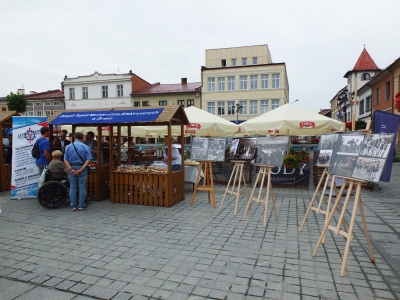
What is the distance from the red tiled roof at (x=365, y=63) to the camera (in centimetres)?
4433

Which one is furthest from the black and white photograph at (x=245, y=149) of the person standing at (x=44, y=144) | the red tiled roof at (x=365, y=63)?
the red tiled roof at (x=365, y=63)

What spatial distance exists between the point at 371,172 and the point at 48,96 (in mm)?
50835

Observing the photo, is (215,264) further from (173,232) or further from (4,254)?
(4,254)

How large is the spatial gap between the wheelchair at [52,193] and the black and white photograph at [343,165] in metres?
5.86

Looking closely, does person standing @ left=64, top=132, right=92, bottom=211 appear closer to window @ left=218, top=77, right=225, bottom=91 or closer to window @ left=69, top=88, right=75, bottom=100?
window @ left=218, top=77, right=225, bottom=91

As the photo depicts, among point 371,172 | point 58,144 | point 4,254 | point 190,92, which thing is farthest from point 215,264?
point 190,92

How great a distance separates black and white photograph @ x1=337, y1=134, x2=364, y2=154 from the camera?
153 inches

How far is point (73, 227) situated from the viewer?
17.4ft

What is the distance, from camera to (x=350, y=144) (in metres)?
4.02

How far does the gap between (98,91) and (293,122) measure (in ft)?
131

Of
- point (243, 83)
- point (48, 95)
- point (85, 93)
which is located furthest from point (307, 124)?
point (48, 95)

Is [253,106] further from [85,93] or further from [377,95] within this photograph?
[85,93]

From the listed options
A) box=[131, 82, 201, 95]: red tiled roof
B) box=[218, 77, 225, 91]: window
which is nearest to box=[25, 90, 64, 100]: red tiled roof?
box=[131, 82, 201, 95]: red tiled roof

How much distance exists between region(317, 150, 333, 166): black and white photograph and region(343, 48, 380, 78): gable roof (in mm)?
46244
